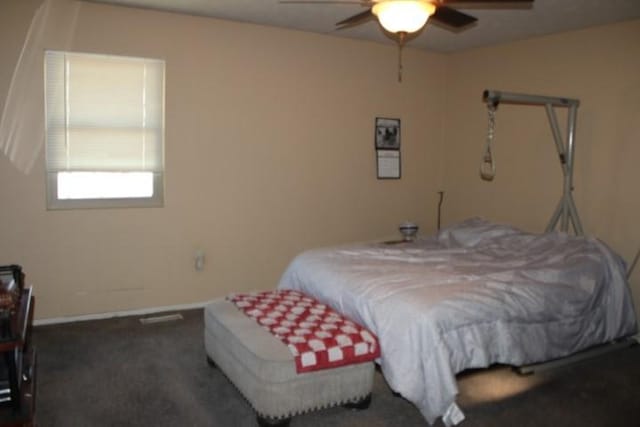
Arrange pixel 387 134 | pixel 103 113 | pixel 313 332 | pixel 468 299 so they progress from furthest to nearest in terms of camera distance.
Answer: pixel 387 134, pixel 103 113, pixel 468 299, pixel 313 332

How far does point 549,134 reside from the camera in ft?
14.9

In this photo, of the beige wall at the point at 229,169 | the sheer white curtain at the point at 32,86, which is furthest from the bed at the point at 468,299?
the sheer white curtain at the point at 32,86

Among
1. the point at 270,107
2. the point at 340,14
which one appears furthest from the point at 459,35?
the point at 270,107

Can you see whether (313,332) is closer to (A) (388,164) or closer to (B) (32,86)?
(B) (32,86)

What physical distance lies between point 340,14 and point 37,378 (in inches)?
124

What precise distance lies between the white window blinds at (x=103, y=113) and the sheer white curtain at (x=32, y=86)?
2.6 inches

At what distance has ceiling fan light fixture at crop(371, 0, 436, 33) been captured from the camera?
101 inches

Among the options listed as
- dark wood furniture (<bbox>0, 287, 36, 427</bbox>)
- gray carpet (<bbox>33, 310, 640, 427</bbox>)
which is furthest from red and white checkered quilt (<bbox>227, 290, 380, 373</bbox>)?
dark wood furniture (<bbox>0, 287, 36, 427</bbox>)

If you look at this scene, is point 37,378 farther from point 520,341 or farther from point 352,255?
point 520,341

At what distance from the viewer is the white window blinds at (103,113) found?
389 cm

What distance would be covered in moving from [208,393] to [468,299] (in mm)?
1491

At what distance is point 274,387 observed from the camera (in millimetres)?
2482

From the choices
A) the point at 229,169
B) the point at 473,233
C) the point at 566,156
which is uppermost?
the point at 566,156

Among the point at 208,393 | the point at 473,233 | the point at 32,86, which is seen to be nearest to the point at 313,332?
the point at 208,393
